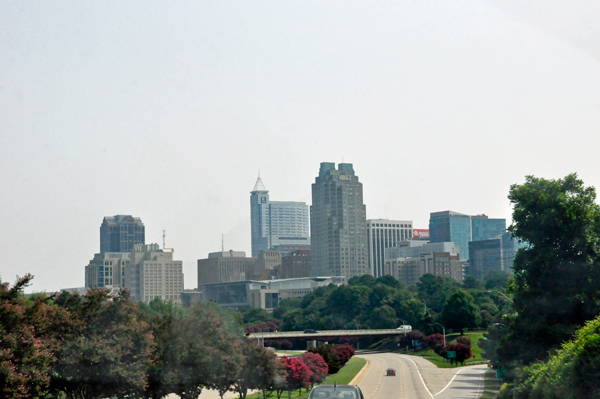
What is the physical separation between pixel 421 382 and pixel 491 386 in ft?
35.0

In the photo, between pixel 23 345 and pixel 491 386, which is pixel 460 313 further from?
pixel 23 345

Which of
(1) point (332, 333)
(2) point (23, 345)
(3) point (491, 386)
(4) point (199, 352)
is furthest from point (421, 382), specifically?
(1) point (332, 333)

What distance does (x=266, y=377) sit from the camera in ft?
182

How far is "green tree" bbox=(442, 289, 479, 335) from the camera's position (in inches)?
5630

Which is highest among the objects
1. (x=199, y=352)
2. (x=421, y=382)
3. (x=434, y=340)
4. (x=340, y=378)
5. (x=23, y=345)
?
(x=23, y=345)

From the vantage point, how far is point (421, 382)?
80.8 m

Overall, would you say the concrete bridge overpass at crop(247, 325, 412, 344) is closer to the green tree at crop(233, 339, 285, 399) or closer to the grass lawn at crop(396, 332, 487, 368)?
the grass lawn at crop(396, 332, 487, 368)

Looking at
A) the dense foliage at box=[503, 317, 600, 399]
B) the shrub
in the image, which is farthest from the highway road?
the dense foliage at box=[503, 317, 600, 399]

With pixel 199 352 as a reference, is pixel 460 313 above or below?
below

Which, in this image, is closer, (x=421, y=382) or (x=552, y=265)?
(x=552, y=265)

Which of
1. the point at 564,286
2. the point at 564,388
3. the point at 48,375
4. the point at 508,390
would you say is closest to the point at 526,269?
the point at 564,286

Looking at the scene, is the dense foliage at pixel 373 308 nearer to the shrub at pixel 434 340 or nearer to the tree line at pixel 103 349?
the shrub at pixel 434 340

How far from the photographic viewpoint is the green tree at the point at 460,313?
14300 cm

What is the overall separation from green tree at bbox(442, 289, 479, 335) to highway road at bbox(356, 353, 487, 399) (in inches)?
1267
